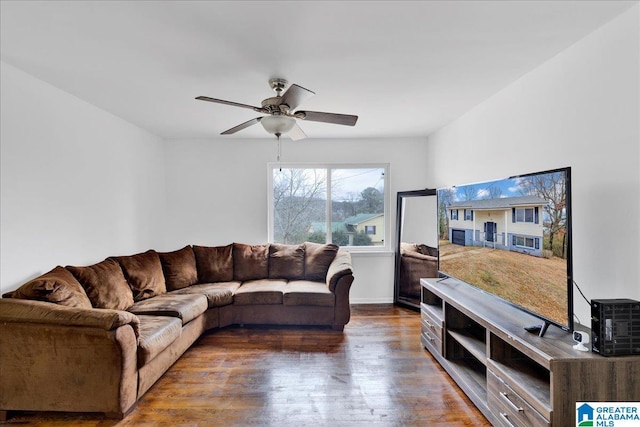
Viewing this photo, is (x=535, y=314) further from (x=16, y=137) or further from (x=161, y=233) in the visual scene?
(x=161, y=233)

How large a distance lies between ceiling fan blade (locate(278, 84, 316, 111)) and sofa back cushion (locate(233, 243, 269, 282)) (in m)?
2.47

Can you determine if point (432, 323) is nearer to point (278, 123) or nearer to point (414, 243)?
point (414, 243)

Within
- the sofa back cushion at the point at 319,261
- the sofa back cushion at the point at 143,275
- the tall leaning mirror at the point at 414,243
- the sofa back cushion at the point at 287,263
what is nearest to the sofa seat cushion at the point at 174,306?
the sofa back cushion at the point at 143,275

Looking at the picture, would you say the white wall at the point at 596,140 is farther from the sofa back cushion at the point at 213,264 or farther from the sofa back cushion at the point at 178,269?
the sofa back cushion at the point at 178,269

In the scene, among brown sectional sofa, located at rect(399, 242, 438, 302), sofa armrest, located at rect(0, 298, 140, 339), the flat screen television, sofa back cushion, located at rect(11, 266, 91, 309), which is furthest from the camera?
brown sectional sofa, located at rect(399, 242, 438, 302)

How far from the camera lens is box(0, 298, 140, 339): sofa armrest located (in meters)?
2.15

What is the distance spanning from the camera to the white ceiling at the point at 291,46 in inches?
71.1

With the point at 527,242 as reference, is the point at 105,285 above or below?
below

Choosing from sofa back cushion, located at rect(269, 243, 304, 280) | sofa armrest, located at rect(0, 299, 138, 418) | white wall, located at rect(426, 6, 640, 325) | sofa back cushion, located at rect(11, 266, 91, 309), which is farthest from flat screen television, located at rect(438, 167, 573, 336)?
sofa back cushion, located at rect(11, 266, 91, 309)

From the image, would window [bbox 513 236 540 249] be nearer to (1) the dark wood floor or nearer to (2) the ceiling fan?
(1) the dark wood floor

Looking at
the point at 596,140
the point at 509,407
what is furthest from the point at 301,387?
the point at 596,140

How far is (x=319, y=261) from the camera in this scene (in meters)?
4.38

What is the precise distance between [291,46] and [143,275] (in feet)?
9.12

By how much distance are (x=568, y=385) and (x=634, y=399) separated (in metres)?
0.32
